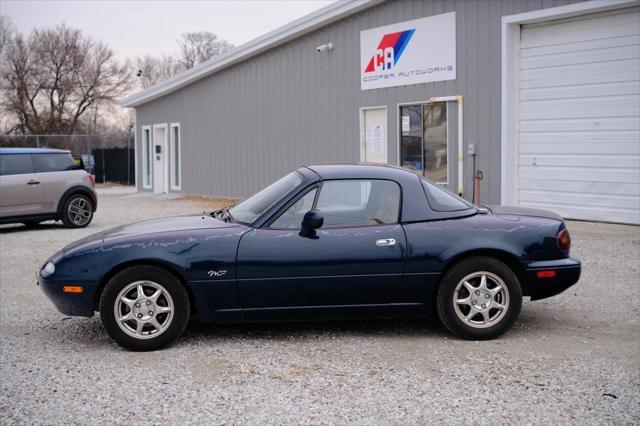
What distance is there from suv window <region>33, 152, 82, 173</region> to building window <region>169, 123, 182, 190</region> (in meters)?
9.44

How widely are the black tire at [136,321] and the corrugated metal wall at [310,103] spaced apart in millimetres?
9523

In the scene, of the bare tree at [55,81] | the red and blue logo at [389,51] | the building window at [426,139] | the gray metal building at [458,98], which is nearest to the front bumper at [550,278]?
the gray metal building at [458,98]

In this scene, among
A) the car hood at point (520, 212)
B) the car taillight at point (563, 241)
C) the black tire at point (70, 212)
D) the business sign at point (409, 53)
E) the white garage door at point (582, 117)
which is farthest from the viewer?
the business sign at point (409, 53)

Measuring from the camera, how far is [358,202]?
18.8 ft

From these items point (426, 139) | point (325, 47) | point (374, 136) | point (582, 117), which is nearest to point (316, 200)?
point (582, 117)

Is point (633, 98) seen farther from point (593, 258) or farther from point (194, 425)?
point (194, 425)

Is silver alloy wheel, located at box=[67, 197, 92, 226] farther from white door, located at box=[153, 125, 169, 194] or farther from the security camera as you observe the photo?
white door, located at box=[153, 125, 169, 194]

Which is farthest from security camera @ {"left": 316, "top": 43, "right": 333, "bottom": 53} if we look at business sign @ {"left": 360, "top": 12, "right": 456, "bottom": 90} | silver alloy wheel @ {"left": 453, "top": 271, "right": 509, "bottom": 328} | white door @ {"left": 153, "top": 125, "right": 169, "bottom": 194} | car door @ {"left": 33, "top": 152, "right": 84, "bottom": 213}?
silver alloy wheel @ {"left": 453, "top": 271, "right": 509, "bottom": 328}

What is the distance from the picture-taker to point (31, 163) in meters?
13.4

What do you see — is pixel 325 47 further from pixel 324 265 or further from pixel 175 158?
pixel 324 265

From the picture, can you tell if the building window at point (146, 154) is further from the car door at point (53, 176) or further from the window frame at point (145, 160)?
the car door at point (53, 176)

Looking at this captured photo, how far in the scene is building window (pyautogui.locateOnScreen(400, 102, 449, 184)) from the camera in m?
14.8

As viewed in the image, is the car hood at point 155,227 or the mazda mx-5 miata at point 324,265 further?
the car hood at point 155,227

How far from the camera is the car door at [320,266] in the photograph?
17.7 feet
